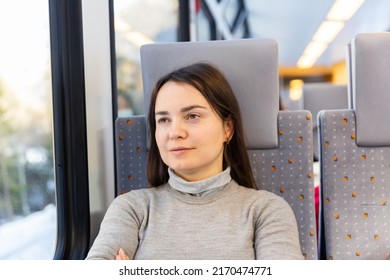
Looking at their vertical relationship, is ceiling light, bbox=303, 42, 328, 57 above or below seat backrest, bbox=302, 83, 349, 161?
above

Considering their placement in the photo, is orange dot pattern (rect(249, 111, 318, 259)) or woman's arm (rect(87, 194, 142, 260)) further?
orange dot pattern (rect(249, 111, 318, 259))

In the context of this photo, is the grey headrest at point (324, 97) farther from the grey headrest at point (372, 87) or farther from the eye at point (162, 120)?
the eye at point (162, 120)

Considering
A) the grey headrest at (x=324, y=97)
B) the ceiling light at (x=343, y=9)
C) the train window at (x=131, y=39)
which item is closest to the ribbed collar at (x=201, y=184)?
the train window at (x=131, y=39)

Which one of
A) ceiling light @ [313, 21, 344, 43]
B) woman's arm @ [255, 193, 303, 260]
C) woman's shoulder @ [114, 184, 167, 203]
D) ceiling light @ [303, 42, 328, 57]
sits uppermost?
ceiling light @ [303, 42, 328, 57]

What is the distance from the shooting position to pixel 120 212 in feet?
3.09

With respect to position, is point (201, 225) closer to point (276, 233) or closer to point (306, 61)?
point (276, 233)

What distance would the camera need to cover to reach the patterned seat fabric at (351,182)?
1.13 metres

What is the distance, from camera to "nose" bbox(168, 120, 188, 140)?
916 mm

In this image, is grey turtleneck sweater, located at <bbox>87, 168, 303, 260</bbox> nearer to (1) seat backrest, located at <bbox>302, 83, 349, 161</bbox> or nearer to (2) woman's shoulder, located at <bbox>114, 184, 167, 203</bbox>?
(2) woman's shoulder, located at <bbox>114, 184, 167, 203</bbox>

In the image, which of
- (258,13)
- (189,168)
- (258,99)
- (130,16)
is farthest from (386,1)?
(189,168)

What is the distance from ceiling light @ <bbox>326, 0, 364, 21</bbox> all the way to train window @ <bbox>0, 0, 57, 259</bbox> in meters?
3.58

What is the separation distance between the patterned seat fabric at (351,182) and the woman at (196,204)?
24cm

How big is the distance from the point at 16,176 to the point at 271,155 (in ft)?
2.13

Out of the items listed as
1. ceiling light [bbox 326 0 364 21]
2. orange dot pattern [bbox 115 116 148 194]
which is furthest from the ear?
ceiling light [bbox 326 0 364 21]
